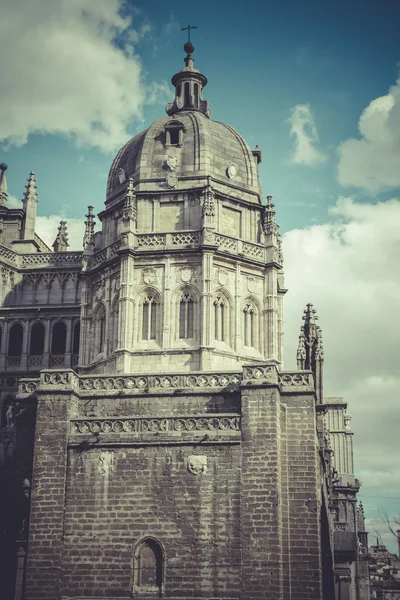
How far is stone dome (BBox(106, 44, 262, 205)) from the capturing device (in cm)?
5247

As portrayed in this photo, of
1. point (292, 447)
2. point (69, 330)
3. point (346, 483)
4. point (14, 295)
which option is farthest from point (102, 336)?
point (346, 483)

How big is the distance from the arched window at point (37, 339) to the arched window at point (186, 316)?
12782mm

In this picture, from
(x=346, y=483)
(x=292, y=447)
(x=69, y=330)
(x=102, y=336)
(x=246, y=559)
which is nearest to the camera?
(x=246, y=559)

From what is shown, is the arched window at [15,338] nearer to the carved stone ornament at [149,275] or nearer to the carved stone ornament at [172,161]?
the carved stone ornament at [149,275]

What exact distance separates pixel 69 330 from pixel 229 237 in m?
12.7

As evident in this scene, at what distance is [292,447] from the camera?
3856 cm

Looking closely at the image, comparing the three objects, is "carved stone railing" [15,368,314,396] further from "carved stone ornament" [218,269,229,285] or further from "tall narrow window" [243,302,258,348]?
"carved stone ornament" [218,269,229,285]

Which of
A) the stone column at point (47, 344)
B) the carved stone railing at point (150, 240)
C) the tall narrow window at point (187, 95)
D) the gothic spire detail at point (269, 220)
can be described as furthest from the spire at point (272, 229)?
the stone column at point (47, 344)

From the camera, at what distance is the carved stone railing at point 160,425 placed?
38.4 metres

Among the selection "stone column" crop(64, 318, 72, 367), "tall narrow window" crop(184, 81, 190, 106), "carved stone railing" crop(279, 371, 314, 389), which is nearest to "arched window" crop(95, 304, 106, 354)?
"stone column" crop(64, 318, 72, 367)

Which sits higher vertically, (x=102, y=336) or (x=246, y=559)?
(x=102, y=336)

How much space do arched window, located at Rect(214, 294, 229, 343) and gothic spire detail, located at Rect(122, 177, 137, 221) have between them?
6315 mm

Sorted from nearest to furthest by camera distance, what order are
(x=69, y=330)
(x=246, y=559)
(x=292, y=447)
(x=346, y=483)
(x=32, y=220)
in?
1. (x=246, y=559)
2. (x=292, y=447)
3. (x=69, y=330)
4. (x=32, y=220)
5. (x=346, y=483)

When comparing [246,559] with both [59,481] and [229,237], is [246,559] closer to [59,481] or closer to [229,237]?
[59,481]
